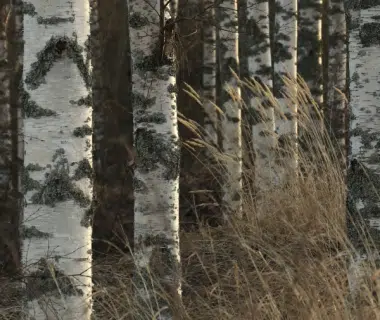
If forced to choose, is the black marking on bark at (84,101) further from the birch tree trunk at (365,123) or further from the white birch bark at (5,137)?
the white birch bark at (5,137)

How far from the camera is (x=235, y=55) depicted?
7.45 m

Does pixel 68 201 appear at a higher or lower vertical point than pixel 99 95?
lower

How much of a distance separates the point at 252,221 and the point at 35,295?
86.1 inches

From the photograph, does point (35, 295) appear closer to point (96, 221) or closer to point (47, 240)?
point (47, 240)

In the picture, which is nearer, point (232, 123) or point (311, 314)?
point (311, 314)

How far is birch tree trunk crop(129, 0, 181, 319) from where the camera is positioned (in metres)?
3.38

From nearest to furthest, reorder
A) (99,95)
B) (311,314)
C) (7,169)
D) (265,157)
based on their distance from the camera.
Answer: (311,314)
(265,157)
(7,169)
(99,95)

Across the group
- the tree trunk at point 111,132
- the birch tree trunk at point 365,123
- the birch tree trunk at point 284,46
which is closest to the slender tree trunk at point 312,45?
the birch tree trunk at point 284,46

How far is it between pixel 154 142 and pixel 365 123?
1.09m

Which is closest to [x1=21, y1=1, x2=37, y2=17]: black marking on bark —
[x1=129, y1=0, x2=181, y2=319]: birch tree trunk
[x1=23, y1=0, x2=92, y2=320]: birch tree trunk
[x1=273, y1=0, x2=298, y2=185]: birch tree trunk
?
[x1=23, y1=0, x2=92, y2=320]: birch tree trunk

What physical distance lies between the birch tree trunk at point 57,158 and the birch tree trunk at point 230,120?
8.07 feet

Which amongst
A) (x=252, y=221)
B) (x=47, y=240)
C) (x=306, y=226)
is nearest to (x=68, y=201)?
(x=47, y=240)

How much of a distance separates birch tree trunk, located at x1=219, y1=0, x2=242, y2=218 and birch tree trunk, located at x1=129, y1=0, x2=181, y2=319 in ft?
5.64

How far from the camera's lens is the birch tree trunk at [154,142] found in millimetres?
3377
